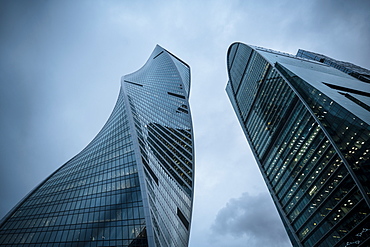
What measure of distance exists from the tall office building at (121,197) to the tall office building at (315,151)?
3419cm

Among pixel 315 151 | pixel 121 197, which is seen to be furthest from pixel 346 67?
pixel 121 197

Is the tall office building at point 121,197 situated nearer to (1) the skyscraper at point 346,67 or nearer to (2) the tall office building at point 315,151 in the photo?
(2) the tall office building at point 315,151

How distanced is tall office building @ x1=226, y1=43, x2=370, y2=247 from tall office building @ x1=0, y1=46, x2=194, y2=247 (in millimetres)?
34190

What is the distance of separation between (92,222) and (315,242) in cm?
5961

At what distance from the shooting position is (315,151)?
59.8m

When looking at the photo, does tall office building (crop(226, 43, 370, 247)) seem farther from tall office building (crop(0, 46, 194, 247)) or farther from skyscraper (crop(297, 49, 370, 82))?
tall office building (crop(0, 46, 194, 247))

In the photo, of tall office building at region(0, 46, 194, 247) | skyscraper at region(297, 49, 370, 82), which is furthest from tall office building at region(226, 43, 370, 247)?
tall office building at region(0, 46, 194, 247)

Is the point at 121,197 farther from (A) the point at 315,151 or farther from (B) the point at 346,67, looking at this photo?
(B) the point at 346,67

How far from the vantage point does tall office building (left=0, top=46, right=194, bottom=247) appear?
121 ft

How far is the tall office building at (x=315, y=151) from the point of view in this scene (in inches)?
1903

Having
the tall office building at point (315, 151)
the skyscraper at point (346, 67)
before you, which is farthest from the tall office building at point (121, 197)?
the skyscraper at point (346, 67)

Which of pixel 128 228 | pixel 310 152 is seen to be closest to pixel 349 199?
pixel 310 152

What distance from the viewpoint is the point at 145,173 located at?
Result: 46750 millimetres

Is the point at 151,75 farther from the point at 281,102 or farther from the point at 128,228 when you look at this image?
the point at 128,228
